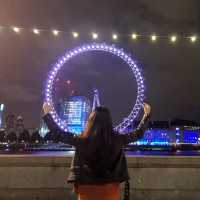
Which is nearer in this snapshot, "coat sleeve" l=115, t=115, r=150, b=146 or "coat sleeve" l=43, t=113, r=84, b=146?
"coat sleeve" l=43, t=113, r=84, b=146

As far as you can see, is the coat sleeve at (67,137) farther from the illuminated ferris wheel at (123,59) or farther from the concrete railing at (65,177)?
the illuminated ferris wheel at (123,59)

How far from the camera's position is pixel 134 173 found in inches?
312

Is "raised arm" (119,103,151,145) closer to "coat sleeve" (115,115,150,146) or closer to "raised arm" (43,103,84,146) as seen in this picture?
"coat sleeve" (115,115,150,146)

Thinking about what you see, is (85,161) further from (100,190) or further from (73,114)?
(73,114)

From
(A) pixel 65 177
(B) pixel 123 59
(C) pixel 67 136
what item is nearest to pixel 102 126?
(C) pixel 67 136

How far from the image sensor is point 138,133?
4500 mm

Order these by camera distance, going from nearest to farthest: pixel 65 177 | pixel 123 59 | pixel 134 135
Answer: pixel 134 135, pixel 65 177, pixel 123 59

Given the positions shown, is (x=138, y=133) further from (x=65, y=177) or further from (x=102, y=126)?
(x=65, y=177)

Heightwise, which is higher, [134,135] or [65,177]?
[134,135]

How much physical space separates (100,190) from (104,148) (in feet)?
1.57

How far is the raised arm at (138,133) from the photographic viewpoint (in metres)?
4.19

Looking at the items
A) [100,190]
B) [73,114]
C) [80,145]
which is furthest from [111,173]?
[73,114]

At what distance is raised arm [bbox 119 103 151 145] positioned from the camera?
4191mm

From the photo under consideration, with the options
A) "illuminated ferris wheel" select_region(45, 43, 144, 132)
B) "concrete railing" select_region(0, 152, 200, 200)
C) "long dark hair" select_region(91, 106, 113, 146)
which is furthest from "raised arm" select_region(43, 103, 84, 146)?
"illuminated ferris wheel" select_region(45, 43, 144, 132)
